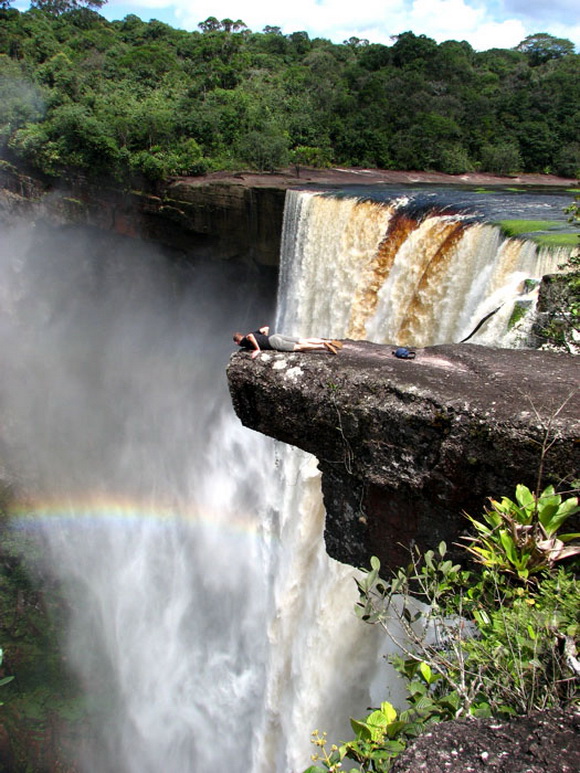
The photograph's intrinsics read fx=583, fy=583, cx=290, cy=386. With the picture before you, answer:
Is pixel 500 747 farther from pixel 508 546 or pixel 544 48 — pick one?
pixel 544 48

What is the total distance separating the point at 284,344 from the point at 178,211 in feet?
44.0

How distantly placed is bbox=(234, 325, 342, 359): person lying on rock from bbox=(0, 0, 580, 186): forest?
561 inches

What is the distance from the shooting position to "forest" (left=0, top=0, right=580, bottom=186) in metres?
19.8

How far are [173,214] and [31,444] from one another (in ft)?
28.3

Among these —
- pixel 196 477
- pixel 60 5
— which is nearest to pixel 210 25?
pixel 60 5

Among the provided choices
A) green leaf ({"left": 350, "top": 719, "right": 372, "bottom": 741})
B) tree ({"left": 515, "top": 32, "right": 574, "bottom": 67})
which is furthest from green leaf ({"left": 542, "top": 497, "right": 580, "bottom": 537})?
tree ({"left": 515, "top": 32, "right": 574, "bottom": 67})

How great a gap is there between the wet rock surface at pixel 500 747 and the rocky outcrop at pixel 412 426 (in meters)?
1.99

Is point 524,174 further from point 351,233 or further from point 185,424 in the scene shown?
point 185,424

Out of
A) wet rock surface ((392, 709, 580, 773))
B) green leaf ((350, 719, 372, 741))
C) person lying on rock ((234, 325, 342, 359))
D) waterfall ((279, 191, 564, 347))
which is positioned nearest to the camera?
wet rock surface ((392, 709, 580, 773))

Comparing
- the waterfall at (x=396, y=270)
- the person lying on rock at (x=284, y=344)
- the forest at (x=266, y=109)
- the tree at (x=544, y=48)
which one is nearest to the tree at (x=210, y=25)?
the forest at (x=266, y=109)

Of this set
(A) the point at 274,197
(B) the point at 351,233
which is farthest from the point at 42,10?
(B) the point at 351,233

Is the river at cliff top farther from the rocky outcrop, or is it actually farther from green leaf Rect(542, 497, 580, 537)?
green leaf Rect(542, 497, 580, 537)

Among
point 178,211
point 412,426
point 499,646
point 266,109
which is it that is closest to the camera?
point 499,646

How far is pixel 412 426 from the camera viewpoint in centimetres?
479
